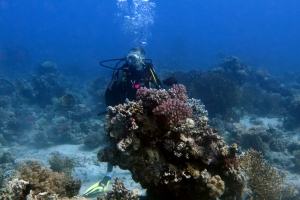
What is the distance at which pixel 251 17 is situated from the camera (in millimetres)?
196375

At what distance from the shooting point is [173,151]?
3.08 m

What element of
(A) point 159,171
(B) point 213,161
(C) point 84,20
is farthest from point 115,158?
(C) point 84,20

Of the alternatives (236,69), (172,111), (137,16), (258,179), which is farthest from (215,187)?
(137,16)

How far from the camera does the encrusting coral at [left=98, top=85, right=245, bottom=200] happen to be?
304 cm

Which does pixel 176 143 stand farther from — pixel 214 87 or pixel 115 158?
pixel 214 87

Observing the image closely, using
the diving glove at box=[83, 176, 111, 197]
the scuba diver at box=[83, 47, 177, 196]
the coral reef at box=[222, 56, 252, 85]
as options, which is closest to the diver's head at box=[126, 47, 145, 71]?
the scuba diver at box=[83, 47, 177, 196]

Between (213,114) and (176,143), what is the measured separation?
34.8 feet

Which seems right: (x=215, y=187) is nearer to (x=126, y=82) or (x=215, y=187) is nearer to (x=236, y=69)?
(x=126, y=82)

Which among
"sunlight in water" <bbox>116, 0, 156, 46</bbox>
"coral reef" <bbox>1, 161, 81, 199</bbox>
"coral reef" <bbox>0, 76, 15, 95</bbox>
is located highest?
"sunlight in water" <bbox>116, 0, 156, 46</bbox>

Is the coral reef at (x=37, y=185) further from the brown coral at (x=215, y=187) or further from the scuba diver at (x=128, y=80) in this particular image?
the scuba diver at (x=128, y=80)

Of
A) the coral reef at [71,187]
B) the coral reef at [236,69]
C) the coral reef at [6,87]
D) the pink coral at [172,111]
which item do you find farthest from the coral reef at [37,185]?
the coral reef at [6,87]

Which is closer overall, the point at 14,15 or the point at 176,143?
the point at 176,143

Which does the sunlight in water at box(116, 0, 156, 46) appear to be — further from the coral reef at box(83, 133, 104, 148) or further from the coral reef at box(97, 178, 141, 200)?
the coral reef at box(97, 178, 141, 200)

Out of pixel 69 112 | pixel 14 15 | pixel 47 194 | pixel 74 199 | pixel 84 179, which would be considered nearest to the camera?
pixel 47 194
